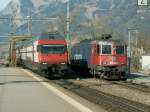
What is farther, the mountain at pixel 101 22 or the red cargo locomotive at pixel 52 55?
the mountain at pixel 101 22

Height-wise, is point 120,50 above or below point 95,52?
above

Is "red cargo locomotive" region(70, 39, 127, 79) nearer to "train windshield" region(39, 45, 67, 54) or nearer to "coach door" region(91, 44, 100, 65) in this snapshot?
"coach door" region(91, 44, 100, 65)

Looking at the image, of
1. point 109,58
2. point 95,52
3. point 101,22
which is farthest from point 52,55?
point 101,22

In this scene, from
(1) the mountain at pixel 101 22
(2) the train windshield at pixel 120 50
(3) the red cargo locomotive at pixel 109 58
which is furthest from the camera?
(1) the mountain at pixel 101 22

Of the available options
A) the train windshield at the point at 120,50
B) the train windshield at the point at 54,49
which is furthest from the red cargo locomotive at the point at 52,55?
the train windshield at the point at 120,50

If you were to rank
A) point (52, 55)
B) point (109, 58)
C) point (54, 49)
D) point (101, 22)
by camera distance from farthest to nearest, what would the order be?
point (101, 22)
point (54, 49)
point (52, 55)
point (109, 58)

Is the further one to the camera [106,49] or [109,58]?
[106,49]

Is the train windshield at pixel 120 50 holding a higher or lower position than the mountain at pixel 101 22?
lower

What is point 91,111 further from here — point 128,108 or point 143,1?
point 143,1

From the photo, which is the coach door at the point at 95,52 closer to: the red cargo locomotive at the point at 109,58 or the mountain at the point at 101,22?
the red cargo locomotive at the point at 109,58

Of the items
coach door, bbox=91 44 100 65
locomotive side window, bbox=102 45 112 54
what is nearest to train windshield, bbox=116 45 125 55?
locomotive side window, bbox=102 45 112 54

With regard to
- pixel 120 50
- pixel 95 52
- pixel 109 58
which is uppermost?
pixel 120 50

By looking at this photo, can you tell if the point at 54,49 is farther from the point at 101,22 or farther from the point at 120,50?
the point at 101,22

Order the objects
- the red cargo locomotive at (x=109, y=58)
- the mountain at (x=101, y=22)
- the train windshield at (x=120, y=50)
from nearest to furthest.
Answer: the red cargo locomotive at (x=109, y=58), the train windshield at (x=120, y=50), the mountain at (x=101, y=22)
